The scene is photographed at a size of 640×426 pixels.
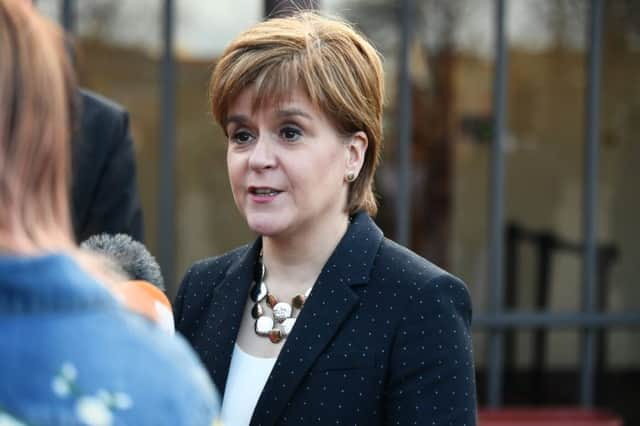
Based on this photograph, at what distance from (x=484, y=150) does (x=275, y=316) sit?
5.25m

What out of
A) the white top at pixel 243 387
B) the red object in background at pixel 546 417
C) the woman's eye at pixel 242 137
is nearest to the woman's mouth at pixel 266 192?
the woman's eye at pixel 242 137

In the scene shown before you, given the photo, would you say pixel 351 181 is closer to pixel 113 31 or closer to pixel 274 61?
pixel 274 61

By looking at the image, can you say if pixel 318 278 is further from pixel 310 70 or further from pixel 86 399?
pixel 86 399

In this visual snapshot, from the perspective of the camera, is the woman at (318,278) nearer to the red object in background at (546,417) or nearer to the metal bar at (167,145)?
the metal bar at (167,145)

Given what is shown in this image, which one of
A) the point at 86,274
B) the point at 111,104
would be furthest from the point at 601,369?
the point at 86,274

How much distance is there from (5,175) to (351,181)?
1323 mm

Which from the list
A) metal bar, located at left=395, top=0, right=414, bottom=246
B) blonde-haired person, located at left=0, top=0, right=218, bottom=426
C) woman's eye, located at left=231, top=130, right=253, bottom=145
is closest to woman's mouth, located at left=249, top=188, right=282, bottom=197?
woman's eye, located at left=231, top=130, right=253, bottom=145

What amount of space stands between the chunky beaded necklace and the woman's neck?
0.03m

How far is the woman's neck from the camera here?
2395 millimetres

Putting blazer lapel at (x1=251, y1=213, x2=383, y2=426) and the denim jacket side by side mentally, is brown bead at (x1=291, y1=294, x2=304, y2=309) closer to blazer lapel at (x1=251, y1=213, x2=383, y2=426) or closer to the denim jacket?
blazer lapel at (x1=251, y1=213, x2=383, y2=426)

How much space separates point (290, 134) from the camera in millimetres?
2328

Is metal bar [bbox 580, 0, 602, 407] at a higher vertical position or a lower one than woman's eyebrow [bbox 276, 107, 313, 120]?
lower

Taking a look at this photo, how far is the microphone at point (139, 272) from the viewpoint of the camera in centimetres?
169

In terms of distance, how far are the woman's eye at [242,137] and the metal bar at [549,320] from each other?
3530 millimetres
